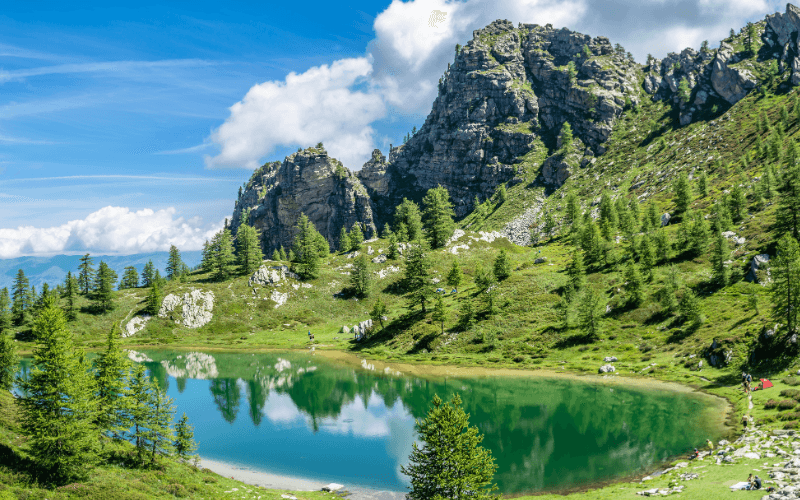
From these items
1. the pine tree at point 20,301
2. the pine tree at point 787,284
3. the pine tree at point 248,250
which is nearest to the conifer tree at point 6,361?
the pine tree at point 248,250

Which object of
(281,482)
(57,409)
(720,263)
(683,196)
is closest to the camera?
(57,409)

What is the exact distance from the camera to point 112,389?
30531 millimetres

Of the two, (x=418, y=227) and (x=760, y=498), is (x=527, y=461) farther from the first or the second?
Answer: (x=418, y=227)

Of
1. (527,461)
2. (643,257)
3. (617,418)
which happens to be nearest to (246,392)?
(527,461)

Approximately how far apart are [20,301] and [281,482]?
145 m

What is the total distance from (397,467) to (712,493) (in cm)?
2477

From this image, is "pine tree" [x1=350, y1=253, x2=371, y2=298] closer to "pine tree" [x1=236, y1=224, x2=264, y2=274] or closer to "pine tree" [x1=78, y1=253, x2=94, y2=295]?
"pine tree" [x1=236, y1=224, x2=264, y2=274]

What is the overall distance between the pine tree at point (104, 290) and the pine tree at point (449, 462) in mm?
135811

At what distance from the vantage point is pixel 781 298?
5184cm

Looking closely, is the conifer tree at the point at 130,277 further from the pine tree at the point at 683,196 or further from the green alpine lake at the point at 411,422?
the pine tree at the point at 683,196

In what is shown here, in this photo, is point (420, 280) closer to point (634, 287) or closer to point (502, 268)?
point (502, 268)

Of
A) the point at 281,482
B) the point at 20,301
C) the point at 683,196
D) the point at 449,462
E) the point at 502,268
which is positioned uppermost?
the point at 683,196

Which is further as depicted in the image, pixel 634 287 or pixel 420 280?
pixel 420 280

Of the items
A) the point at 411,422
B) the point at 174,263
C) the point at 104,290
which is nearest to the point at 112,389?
the point at 411,422
